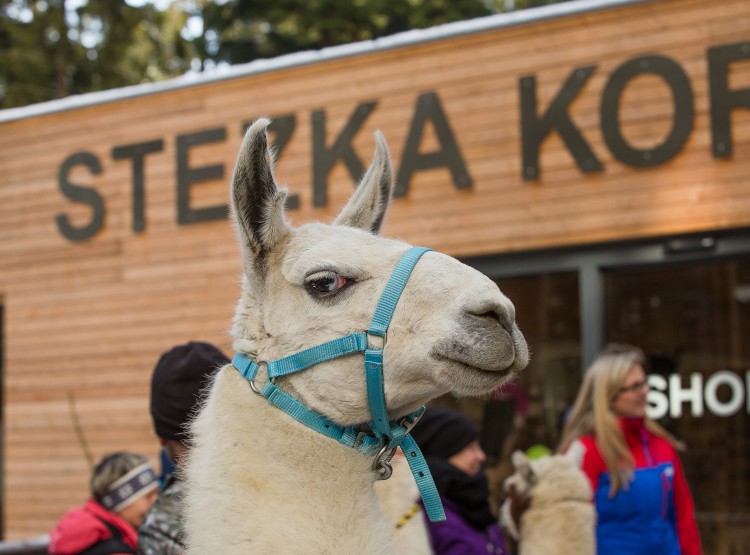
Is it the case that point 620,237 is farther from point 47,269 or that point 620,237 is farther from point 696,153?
point 47,269

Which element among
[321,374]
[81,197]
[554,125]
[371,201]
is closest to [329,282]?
[321,374]

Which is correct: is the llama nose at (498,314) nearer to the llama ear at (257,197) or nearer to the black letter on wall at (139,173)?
the llama ear at (257,197)

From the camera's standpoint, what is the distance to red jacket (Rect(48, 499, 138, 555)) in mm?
3709

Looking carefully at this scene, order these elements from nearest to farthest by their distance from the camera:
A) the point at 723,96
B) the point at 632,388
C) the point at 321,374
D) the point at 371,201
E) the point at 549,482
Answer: the point at 321,374 < the point at 371,201 < the point at 549,482 < the point at 632,388 < the point at 723,96

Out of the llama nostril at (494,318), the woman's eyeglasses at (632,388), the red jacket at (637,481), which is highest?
the llama nostril at (494,318)

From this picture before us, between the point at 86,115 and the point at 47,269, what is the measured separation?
1.54m

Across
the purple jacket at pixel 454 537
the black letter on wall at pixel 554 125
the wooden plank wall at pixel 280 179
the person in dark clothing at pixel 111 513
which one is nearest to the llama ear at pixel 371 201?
the purple jacket at pixel 454 537

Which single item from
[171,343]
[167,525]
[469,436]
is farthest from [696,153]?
[167,525]

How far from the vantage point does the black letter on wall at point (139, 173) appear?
8922mm

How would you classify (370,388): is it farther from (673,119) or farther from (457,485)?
(673,119)

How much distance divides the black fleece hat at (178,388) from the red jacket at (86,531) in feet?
3.83

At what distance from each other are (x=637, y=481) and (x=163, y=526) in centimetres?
261

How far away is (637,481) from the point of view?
14.7 ft

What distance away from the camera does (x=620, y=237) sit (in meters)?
6.84
